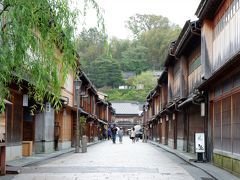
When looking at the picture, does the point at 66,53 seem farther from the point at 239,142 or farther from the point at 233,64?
the point at 239,142

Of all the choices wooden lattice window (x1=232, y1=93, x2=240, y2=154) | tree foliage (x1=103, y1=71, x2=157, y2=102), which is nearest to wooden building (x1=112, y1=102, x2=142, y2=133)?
tree foliage (x1=103, y1=71, x2=157, y2=102)

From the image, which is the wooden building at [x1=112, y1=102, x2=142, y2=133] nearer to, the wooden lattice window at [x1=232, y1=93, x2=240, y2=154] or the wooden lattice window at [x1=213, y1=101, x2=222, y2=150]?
the wooden lattice window at [x1=213, y1=101, x2=222, y2=150]

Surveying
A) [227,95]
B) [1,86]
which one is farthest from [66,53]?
[227,95]

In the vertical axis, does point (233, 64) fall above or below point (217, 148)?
above

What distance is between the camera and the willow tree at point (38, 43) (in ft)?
36.3

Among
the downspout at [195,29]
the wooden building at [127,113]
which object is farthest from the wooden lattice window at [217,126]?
the wooden building at [127,113]

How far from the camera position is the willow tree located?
11055 millimetres

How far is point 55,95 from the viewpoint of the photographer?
504 inches

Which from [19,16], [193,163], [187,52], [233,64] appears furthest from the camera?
[187,52]

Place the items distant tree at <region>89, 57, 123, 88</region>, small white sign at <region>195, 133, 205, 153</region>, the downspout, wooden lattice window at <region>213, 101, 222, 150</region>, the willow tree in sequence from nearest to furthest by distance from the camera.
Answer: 1. the willow tree
2. wooden lattice window at <region>213, 101, 222, 150</region>
3. small white sign at <region>195, 133, 205, 153</region>
4. the downspout
5. distant tree at <region>89, 57, 123, 88</region>

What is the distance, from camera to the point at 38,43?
1180 centimetres

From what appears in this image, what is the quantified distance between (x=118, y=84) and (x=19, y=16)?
13304 centimetres

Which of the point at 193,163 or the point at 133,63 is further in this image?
the point at 133,63

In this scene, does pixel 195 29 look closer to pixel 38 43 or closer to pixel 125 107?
pixel 38 43
